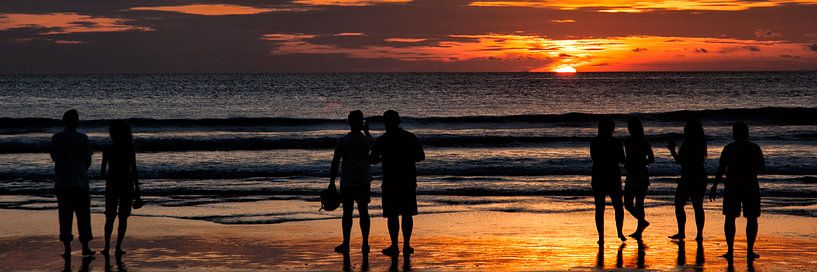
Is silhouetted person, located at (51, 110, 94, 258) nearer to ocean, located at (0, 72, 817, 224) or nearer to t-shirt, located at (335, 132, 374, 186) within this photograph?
t-shirt, located at (335, 132, 374, 186)

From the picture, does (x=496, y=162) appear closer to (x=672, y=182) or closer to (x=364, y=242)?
(x=672, y=182)

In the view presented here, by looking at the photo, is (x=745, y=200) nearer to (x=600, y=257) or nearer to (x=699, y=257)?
(x=699, y=257)

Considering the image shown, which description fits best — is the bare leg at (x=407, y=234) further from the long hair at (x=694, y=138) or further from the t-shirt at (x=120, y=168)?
the long hair at (x=694, y=138)

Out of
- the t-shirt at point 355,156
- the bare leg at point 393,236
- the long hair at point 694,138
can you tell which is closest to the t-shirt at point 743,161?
the long hair at point 694,138

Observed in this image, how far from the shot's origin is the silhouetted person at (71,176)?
10.5m

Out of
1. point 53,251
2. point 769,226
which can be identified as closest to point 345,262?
point 53,251

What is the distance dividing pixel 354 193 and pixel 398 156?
639mm

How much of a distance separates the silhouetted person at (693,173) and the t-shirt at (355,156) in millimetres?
3634

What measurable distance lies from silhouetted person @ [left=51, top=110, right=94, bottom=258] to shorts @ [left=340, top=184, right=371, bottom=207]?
2699 millimetres

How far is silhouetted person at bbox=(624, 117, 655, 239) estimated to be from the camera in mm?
11828

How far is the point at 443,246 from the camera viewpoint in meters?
11.3

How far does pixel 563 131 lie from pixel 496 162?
570 inches

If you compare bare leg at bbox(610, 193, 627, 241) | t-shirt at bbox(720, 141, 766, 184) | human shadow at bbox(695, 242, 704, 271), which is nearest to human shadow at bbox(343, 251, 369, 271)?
bare leg at bbox(610, 193, 627, 241)

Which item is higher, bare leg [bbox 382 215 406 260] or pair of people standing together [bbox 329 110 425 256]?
pair of people standing together [bbox 329 110 425 256]
